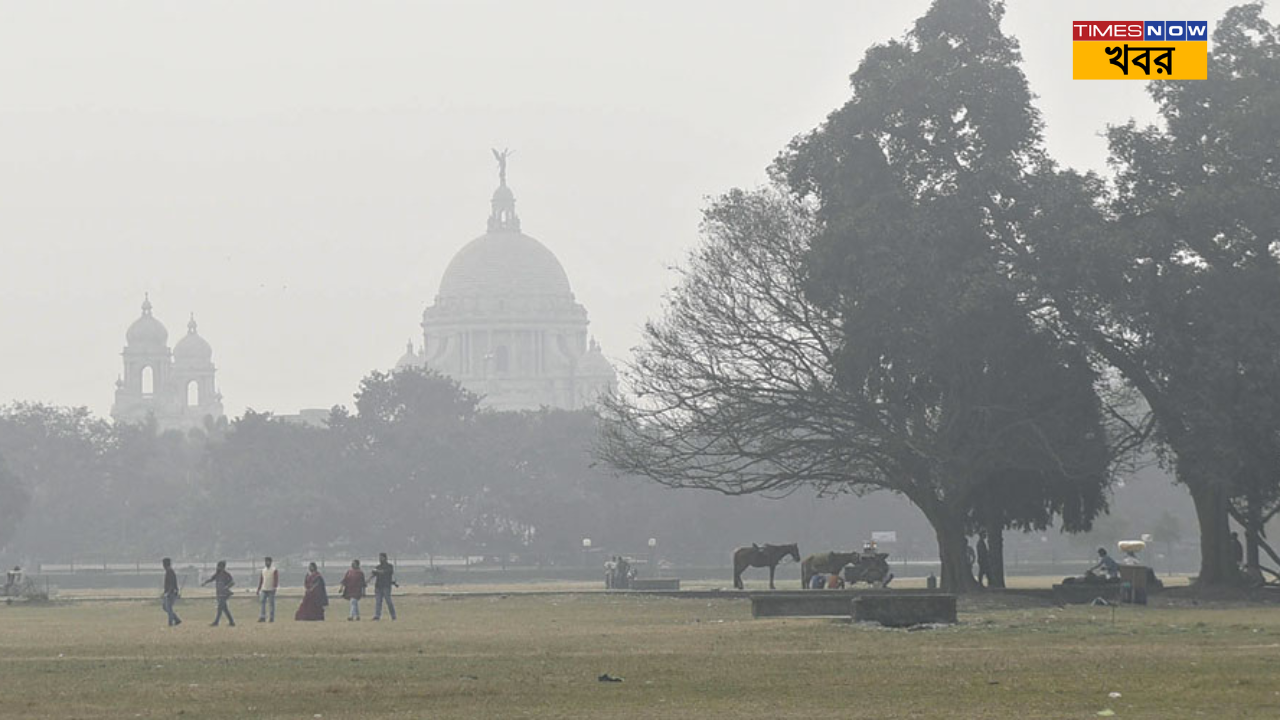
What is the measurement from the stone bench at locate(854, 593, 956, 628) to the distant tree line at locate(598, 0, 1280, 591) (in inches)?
563

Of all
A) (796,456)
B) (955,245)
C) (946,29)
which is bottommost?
(796,456)

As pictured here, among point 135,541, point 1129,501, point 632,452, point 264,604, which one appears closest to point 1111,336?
point 632,452

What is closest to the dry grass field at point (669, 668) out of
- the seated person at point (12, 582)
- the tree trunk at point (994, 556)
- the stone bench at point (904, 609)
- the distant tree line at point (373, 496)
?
the stone bench at point (904, 609)

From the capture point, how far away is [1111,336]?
172 ft

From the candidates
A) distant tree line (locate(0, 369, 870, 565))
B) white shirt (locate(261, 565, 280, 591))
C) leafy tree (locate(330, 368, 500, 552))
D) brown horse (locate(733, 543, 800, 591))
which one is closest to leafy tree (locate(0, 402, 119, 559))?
distant tree line (locate(0, 369, 870, 565))

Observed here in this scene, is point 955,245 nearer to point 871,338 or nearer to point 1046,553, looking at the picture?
point 871,338

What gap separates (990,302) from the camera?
50719mm

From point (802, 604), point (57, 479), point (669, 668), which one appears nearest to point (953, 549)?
point (802, 604)

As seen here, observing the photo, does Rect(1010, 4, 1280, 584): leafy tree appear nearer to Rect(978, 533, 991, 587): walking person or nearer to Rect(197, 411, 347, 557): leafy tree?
Rect(978, 533, 991, 587): walking person

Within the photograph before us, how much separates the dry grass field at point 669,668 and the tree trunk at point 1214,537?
861 centimetres

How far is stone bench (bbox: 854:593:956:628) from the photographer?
35781 millimetres

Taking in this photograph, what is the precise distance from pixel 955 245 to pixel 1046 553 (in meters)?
64.2

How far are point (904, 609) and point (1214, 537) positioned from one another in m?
18.5

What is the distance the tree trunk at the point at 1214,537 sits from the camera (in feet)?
171
